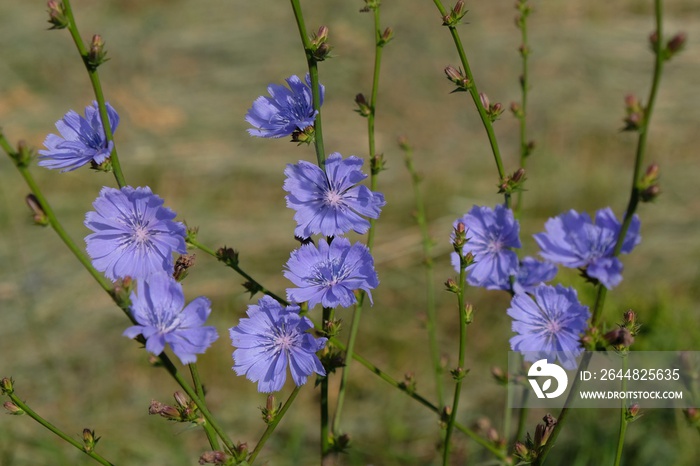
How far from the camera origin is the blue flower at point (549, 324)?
1.54 m

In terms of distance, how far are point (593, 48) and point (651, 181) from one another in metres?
5.85

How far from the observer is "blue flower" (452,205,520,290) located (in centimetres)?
174

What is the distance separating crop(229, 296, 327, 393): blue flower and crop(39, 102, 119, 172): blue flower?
45 centimetres

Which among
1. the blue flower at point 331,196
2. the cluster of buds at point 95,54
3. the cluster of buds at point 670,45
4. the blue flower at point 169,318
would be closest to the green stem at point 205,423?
the blue flower at point 169,318

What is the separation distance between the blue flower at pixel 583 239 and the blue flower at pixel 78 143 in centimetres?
94

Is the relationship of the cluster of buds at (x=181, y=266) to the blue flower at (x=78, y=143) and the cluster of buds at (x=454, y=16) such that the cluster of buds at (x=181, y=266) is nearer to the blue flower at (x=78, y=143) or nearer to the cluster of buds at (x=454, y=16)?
the blue flower at (x=78, y=143)

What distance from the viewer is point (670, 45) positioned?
1.25 meters

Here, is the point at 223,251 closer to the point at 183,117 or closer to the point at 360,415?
the point at 360,415

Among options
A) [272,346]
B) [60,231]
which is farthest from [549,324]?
[60,231]

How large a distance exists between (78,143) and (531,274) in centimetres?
110

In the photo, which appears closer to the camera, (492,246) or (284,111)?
(284,111)

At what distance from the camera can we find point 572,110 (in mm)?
5996

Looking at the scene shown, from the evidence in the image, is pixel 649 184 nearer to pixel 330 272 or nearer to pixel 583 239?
pixel 583 239

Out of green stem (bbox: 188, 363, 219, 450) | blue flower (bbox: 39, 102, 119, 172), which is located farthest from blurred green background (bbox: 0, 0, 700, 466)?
blue flower (bbox: 39, 102, 119, 172)
